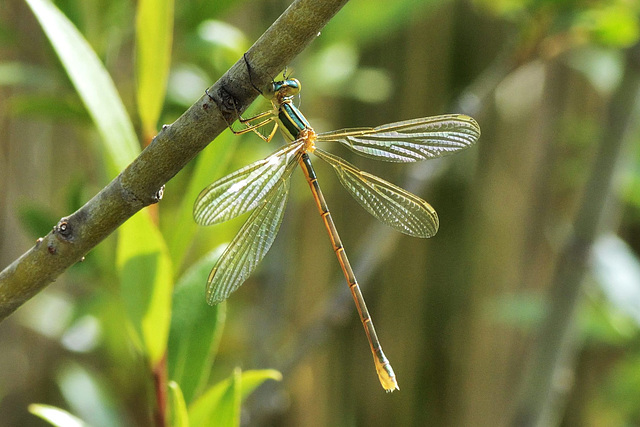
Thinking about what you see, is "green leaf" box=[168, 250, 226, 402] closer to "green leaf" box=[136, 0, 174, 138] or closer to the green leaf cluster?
the green leaf cluster

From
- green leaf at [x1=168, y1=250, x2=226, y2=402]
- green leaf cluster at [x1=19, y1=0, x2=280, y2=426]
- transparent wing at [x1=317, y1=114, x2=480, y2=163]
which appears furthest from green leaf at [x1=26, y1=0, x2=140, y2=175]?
transparent wing at [x1=317, y1=114, x2=480, y2=163]

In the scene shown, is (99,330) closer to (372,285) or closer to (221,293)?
(221,293)

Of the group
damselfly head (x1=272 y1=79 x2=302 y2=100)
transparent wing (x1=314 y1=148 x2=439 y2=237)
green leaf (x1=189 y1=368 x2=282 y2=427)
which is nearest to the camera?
green leaf (x1=189 y1=368 x2=282 y2=427)

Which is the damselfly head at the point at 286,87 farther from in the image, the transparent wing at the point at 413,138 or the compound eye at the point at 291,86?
the transparent wing at the point at 413,138

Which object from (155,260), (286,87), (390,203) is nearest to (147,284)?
(155,260)

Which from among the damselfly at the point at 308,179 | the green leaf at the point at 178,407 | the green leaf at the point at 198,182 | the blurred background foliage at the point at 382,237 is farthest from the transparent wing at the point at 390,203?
the green leaf at the point at 178,407
